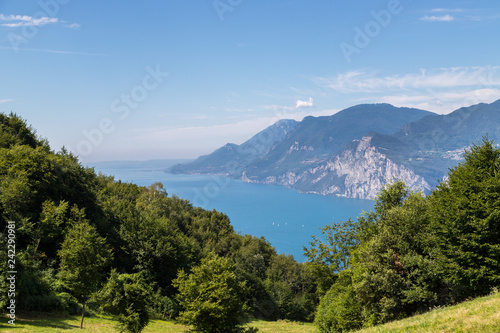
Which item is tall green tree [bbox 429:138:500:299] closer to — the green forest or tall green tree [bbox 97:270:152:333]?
the green forest

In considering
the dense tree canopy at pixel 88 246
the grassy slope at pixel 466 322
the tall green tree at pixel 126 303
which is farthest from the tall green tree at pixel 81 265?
the grassy slope at pixel 466 322

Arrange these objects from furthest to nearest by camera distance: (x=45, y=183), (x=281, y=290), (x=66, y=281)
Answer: (x=281, y=290)
(x=45, y=183)
(x=66, y=281)

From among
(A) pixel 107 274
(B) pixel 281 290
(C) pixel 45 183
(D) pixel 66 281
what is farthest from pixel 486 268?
(B) pixel 281 290

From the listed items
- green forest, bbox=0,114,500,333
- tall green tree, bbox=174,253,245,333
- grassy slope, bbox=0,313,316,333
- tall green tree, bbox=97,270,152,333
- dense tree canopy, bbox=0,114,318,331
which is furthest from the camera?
dense tree canopy, bbox=0,114,318,331

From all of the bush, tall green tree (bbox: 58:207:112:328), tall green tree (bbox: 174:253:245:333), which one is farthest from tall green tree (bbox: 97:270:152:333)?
the bush

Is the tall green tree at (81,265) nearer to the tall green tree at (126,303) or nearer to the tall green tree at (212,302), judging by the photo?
the tall green tree at (126,303)

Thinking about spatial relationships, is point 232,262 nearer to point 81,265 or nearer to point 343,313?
point 343,313

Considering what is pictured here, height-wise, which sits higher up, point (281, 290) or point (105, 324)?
point (105, 324)

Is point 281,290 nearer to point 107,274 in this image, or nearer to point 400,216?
point 107,274
